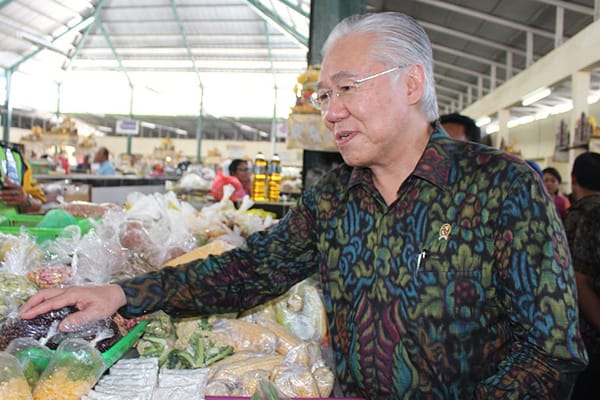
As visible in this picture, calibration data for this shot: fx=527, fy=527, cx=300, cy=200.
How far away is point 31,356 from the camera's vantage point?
1162mm

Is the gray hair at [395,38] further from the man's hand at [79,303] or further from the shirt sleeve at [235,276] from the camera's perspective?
the man's hand at [79,303]

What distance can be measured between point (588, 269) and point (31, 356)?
8.05 ft

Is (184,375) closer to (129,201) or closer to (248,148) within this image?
(129,201)

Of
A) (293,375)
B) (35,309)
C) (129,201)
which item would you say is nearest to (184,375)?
(293,375)

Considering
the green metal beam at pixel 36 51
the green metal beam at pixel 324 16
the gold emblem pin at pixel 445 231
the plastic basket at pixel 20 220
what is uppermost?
the green metal beam at pixel 36 51

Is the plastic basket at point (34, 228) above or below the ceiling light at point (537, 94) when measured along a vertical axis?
below

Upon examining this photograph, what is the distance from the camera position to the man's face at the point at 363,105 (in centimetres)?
120

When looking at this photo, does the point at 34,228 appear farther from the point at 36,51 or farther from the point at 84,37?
the point at 84,37

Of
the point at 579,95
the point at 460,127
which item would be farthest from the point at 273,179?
→ the point at 579,95

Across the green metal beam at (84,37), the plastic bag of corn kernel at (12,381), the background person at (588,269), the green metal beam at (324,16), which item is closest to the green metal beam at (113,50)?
the green metal beam at (84,37)

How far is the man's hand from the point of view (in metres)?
1.27

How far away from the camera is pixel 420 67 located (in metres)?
1.23

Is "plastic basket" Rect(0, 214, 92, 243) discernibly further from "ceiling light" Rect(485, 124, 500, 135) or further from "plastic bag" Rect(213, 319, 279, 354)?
"ceiling light" Rect(485, 124, 500, 135)

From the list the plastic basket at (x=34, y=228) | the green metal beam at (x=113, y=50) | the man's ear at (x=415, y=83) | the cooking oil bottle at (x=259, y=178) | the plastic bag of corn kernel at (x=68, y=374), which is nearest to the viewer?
the plastic bag of corn kernel at (x=68, y=374)
